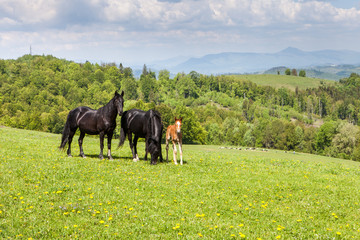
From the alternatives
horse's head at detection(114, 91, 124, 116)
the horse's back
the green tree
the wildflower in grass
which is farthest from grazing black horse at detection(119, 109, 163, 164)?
the green tree

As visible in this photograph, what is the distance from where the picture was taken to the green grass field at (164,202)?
922 centimetres

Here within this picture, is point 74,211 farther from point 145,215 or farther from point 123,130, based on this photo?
point 123,130

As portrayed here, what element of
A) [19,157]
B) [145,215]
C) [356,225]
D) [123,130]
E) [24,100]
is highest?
[24,100]

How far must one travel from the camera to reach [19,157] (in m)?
18.1

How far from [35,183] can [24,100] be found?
201 meters

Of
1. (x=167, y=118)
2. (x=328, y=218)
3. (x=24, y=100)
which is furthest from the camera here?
(x=24, y=100)

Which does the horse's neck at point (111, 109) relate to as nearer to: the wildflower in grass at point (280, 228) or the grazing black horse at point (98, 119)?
the grazing black horse at point (98, 119)

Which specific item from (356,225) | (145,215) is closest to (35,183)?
(145,215)

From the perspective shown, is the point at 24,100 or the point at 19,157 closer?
the point at 19,157

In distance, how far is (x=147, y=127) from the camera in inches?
743

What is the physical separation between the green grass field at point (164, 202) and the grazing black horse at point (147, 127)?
119cm

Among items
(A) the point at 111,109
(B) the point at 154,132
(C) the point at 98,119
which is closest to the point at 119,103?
(A) the point at 111,109

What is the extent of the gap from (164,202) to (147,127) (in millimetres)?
7909

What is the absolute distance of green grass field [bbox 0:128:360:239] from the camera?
922 cm
